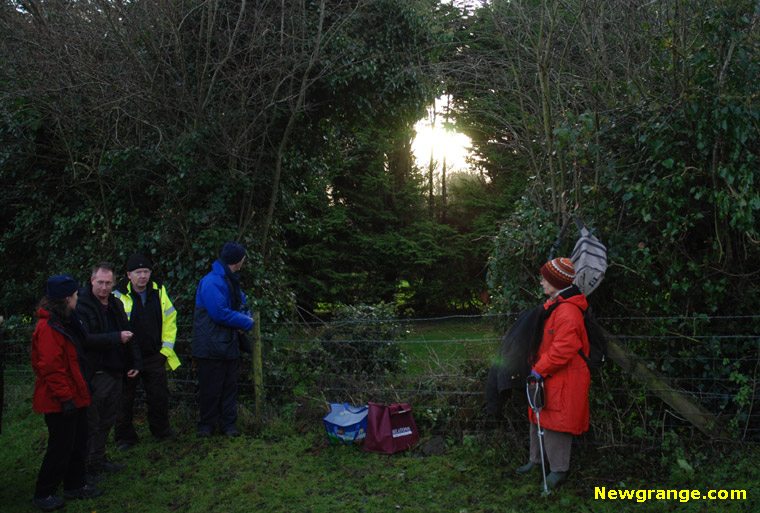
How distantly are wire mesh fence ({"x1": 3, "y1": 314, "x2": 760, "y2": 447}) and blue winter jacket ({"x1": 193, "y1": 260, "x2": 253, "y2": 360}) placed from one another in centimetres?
68

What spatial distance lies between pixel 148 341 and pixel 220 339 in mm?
725

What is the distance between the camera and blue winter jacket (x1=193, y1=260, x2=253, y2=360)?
210 inches

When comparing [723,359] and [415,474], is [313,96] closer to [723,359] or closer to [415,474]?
[415,474]

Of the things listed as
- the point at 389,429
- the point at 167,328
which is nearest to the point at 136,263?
the point at 167,328

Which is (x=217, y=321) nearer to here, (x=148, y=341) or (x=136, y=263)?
(x=148, y=341)

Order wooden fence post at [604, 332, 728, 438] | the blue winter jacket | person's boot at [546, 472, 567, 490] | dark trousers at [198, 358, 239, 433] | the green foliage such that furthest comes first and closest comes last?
1. the green foliage
2. dark trousers at [198, 358, 239, 433]
3. the blue winter jacket
4. wooden fence post at [604, 332, 728, 438]
5. person's boot at [546, 472, 567, 490]

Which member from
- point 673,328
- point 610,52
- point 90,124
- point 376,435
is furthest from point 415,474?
point 90,124

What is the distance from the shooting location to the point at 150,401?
5605 mm

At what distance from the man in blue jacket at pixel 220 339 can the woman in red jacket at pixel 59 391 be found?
126 cm

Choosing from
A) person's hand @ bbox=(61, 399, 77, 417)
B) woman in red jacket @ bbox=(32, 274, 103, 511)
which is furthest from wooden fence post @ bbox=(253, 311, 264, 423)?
person's hand @ bbox=(61, 399, 77, 417)

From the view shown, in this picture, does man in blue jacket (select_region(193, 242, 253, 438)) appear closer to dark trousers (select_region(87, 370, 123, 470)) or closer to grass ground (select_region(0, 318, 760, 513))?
grass ground (select_region(0, 318, 760, 513))

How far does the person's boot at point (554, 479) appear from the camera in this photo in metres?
4.02

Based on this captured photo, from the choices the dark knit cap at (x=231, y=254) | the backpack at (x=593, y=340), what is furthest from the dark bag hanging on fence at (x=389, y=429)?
the dark knit cap at (x=231, y=254)

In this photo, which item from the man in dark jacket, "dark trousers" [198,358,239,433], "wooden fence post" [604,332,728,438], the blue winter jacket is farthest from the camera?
"dark trousers" [198,358,239,433]
